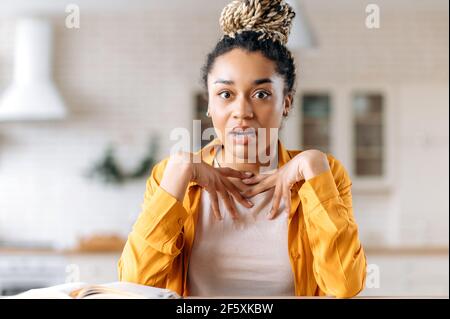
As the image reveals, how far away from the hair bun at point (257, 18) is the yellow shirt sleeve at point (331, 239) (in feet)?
0.70

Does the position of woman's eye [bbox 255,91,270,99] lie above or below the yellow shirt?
above

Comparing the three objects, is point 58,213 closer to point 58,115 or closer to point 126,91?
point 58,115

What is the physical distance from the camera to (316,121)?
4.46 metres

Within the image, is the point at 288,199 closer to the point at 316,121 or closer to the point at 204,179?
the point at 204,179

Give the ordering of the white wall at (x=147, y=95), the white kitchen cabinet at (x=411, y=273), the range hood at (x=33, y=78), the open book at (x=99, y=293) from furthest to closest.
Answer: the white wall at (x=147, y=95), the range hood at (x=33, y=78), the white kitchen cabinet at (x=411, y=273), the open book at (x=99, y=293)

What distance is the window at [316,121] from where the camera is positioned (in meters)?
4.45

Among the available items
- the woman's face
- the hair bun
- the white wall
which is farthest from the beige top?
the white wall

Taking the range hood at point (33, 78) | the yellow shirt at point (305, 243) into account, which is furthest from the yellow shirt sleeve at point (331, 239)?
the range hood at point (33, 78)

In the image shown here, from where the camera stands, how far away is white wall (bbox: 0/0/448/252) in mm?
4508

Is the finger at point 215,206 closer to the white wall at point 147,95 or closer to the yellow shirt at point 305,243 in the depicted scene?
the yellow shirt at point 305,243

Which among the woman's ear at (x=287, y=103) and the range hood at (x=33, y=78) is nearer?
the woman's ear at (x=287, y=103)

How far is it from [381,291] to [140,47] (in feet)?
7.61

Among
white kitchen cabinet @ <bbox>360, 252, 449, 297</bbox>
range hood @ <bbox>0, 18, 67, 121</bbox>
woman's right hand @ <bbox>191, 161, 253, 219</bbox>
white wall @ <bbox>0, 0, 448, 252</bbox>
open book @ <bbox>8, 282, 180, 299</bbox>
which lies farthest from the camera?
white wall @ <bbox>0, 0, 448, 252</bbox>

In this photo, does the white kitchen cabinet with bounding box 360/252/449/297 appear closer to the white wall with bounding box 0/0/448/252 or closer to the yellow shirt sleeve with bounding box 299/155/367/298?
the white wall with bounding box 0/0/448/252
